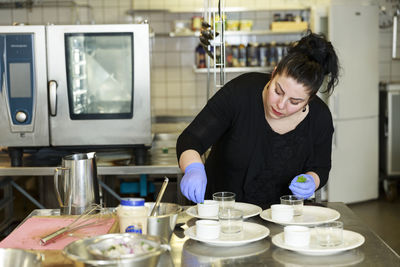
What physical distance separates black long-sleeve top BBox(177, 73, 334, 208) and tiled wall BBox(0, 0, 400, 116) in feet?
12.0

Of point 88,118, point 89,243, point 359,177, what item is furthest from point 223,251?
point 359,177

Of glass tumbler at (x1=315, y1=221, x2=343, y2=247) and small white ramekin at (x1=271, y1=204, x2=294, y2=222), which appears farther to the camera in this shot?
small white ramekin at (x1=271, y1=204, x2=294, y2=222)

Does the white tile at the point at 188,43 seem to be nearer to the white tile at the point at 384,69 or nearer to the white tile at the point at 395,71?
the white tile at the point at 384,69

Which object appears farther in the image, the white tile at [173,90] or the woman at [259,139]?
the white tile at [173,90]

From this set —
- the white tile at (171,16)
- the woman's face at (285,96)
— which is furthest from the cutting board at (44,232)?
the white tile at (171,16)

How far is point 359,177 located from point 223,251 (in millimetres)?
4010

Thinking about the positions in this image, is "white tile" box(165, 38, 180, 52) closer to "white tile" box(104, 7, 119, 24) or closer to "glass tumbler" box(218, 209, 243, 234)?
"white tile" box(104, 7, 119, 24)

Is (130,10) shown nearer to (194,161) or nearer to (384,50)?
(384,50)

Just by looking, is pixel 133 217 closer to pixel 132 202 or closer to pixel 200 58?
pixel 132 202

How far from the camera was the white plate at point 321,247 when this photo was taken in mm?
1535

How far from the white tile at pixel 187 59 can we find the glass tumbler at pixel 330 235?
4632 mm

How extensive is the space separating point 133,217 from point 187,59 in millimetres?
4607

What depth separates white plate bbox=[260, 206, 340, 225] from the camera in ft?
5.96

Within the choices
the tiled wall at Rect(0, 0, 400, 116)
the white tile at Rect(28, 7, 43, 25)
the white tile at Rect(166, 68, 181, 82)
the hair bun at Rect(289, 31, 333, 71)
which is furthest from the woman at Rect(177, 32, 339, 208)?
the white tile at Rect(28, 7, 43, 25)
